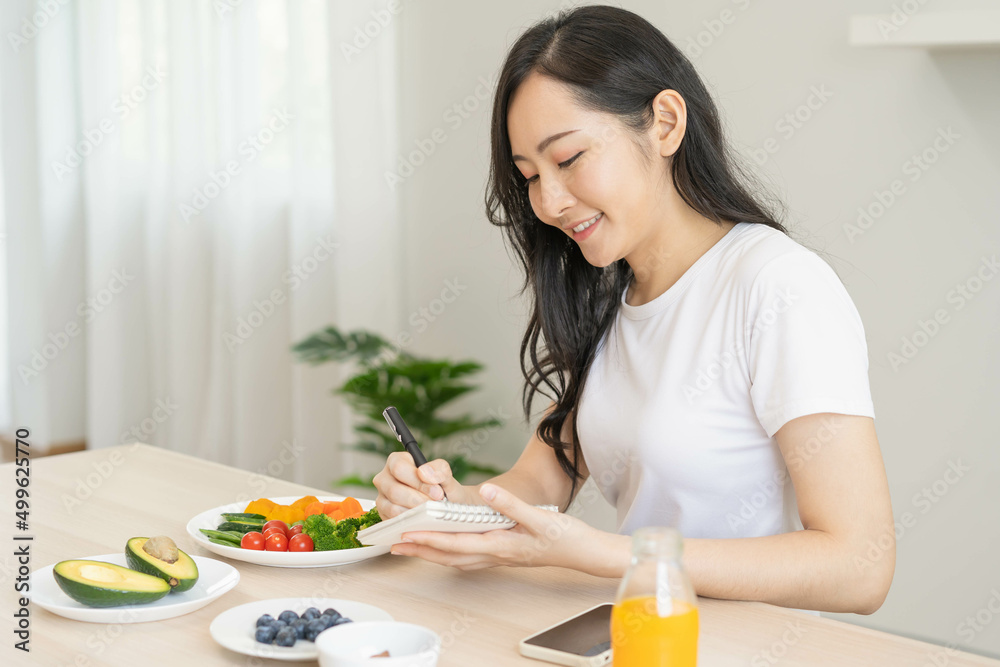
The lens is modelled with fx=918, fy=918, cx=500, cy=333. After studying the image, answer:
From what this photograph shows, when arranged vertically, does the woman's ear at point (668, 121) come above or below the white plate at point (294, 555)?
above

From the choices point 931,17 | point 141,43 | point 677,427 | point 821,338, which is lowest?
point 677,427

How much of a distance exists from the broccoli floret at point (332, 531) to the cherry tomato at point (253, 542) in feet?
0.17

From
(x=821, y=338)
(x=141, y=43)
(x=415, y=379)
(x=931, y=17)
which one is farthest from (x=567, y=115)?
(x=141, y=43)

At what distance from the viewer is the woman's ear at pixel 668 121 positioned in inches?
49.1

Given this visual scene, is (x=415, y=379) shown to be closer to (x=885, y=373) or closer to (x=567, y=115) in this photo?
(x=885, y=373)

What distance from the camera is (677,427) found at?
1201 millimetres

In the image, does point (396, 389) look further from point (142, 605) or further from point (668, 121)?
point (142, 605)

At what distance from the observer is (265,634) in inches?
32.7

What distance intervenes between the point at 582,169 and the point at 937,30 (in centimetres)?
90

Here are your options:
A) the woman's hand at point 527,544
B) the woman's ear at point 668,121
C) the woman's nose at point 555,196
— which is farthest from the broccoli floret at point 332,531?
the woman's ear at point 668,121

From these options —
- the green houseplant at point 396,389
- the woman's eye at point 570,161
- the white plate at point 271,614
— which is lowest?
the green houseplant at point 396,389

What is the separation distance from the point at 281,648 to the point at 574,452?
75cm

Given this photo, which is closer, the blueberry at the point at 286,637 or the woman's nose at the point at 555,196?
the blueberry at the point at 286,637

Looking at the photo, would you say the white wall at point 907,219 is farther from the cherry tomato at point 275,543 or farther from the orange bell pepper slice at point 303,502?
the cherry tomato at point 275,543
